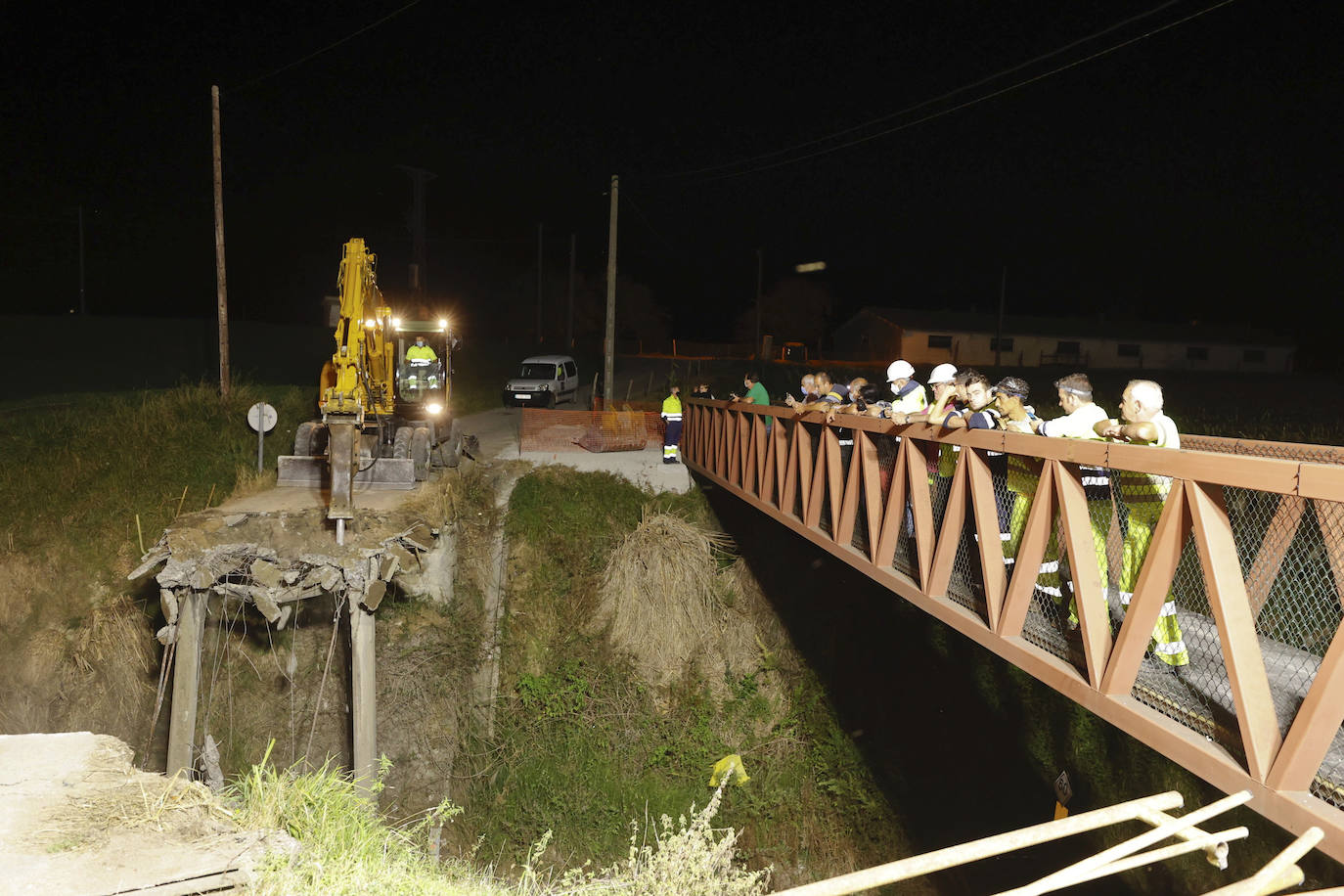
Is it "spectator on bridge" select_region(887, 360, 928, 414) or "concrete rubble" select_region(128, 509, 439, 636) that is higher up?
"spectator on bridge" select_region(887, 360, 928, 414)

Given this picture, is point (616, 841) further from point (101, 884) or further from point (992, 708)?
point (101, 884)

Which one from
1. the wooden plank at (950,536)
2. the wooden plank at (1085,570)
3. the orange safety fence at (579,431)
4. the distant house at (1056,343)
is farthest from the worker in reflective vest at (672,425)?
the distant house at (1056,343)

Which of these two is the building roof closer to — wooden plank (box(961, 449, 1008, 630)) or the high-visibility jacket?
wooden plank (box(961, 449, 1008, 630))

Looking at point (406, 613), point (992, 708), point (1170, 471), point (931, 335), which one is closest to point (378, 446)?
point (406, 613)

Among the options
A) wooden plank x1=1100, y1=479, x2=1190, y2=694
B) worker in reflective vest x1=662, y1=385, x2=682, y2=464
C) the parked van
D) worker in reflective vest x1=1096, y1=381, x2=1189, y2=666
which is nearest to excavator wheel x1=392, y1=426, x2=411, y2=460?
worker in reflective vest x1=662, y1=385, x2=682, y2=464

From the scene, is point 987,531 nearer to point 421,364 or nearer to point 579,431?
point 421,364

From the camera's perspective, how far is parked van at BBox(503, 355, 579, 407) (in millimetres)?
27766

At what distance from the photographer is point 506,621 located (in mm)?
14836

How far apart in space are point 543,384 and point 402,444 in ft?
41.1

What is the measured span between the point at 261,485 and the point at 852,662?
10751 mm

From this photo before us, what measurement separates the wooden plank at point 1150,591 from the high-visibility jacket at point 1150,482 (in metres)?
0.67

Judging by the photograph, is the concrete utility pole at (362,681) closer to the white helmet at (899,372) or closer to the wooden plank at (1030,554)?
the white helmet at (899,372)

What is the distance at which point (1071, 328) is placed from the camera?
52719 mm

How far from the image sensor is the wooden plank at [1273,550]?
4.97 metres
